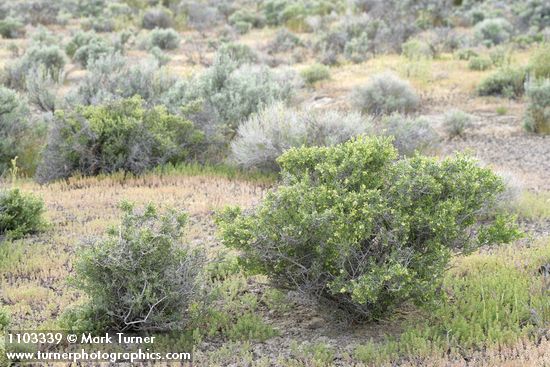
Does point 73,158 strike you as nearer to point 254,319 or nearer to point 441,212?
point 254,319

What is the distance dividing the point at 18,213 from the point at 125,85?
587cm

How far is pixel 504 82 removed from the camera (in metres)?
16.0

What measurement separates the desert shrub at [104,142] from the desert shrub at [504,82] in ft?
28.6

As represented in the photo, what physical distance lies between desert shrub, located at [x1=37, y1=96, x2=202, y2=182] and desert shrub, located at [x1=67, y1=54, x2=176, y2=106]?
1915 mm

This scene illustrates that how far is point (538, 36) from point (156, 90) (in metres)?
13.7

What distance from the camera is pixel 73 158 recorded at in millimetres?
10086

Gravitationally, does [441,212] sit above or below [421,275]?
above

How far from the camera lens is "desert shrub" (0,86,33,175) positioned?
1086 cm

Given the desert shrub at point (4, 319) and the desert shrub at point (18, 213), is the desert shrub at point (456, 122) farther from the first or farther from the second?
the desert shrub at point (4, 319)

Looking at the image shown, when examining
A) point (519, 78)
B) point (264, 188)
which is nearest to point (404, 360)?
point (264, 188)

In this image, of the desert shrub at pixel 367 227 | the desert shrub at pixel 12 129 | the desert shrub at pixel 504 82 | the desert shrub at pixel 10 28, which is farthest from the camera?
the desert shrub at pixel 10 28

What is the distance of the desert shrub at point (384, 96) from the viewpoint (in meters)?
14.8

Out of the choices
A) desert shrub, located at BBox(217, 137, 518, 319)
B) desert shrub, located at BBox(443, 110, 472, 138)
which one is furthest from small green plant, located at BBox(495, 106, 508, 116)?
desert shrub, located at BBox(217, 137, 518, 319)

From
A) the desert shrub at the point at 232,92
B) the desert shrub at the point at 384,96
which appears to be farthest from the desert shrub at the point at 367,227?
the desert shrub at the point at 384,96
